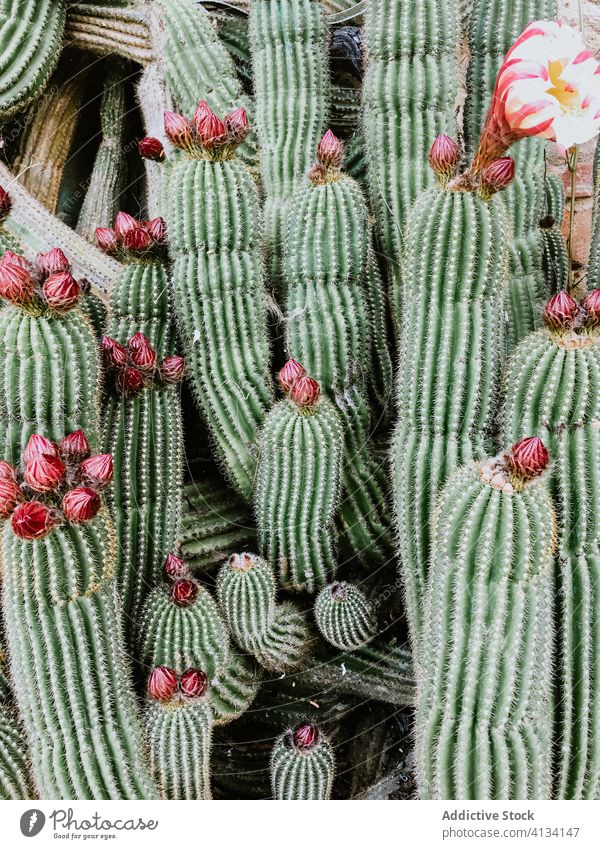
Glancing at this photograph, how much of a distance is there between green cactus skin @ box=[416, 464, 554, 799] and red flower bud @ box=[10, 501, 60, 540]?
0.66m

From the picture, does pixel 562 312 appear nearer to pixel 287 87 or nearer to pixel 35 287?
pixel 35 287

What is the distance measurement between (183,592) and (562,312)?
907 mm

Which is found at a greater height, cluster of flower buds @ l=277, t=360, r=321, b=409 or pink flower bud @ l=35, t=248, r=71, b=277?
pink flower bud @ l=35, t=248, r=71, b=277

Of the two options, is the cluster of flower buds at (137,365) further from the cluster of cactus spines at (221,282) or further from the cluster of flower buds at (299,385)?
the cluster of flower buds at (299,385)

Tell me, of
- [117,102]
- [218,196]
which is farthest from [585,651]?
[117,102]

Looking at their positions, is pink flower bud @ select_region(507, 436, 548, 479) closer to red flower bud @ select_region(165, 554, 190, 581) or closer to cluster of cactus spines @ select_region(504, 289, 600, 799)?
cluster of cactus spines @ select_region(504, 289, 600, 799)

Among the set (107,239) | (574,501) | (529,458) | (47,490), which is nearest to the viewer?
(529,458)

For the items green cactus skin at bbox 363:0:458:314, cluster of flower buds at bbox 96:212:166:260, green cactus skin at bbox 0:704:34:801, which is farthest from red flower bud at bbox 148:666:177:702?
green cactus skin at bbox 363:0:458:314

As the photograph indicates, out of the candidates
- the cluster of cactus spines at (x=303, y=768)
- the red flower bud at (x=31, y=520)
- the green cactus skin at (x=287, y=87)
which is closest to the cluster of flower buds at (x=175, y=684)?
the cluster of cactus spines at (x=303, y=768)

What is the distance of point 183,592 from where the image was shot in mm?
1650

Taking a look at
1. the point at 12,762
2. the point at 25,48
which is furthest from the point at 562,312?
the point at 25,48

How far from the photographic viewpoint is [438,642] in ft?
4.49

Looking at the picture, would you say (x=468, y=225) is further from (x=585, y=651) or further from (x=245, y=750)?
(x=245, y=750)

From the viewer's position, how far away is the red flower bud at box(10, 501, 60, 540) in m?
1.33
